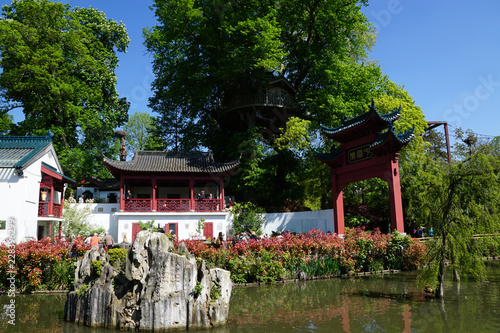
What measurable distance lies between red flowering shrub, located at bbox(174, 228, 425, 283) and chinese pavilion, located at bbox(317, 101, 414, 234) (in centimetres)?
116

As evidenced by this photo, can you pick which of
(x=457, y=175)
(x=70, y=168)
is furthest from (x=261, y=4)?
(x=457, y=175)

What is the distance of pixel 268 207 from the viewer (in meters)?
26.8

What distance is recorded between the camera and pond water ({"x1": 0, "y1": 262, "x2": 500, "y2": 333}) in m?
7.57

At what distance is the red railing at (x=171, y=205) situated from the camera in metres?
22.4

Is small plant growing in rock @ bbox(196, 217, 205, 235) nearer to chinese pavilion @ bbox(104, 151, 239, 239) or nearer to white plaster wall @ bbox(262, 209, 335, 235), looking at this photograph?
chinese pavilion @ bbox(104, 151, 239, 239)

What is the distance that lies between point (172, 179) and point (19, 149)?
872cm

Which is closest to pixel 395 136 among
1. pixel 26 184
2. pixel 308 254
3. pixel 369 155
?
pixel 369 155

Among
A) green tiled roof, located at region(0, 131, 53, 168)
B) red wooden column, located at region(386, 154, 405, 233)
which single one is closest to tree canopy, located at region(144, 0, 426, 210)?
red wooden column, located at region(386, 154, 405, 233)

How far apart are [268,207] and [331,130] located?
10.0 metres

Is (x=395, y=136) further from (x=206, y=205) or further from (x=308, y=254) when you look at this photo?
(x=206, y=205)

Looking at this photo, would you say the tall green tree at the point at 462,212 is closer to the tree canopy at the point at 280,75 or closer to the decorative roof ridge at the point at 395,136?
the decorative roof ridge at the point at 395,136

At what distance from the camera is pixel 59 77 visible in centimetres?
2500

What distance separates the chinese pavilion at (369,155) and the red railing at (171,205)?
26.4 feet

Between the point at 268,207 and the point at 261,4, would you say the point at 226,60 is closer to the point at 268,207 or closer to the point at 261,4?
the point at 261,4
